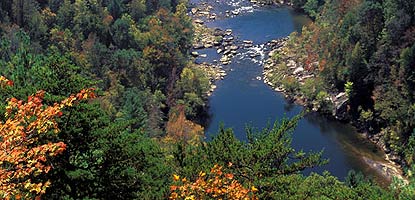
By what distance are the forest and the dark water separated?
7.85ft

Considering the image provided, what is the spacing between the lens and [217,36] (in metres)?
90.6

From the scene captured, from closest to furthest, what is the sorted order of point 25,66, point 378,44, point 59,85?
point 59,85, point 25,66, point 378,44

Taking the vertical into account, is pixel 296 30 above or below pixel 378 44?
below

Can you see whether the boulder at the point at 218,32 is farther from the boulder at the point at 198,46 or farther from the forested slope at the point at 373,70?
the forested slope at the point at 373,70

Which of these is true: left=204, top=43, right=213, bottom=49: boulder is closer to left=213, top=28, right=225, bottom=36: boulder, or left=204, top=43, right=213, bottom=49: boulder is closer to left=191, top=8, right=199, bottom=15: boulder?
left=213, top=28, right=225, bottom=36: boulder

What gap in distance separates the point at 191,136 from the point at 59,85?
3419 cm

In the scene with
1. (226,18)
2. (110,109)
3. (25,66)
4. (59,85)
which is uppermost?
(59,85)

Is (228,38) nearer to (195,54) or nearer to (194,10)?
(195,54)

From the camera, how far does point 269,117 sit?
65.2 m

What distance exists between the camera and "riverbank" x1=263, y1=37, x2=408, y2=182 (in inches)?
2221

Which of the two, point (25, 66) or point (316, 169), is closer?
point (25, 66)

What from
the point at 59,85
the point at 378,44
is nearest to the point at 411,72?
the point at 378,44

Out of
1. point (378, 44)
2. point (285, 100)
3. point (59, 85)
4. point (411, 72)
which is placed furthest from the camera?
point (285, 100)

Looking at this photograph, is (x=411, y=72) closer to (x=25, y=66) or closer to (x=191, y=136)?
(x=191, y=136)
